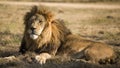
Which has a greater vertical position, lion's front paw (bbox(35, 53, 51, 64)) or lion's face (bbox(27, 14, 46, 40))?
lion's face (bbox(27, 14, 46, 40))

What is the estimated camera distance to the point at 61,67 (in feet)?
27.2

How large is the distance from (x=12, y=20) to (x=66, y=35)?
28.9ft

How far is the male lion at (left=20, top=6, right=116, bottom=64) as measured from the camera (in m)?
8.74

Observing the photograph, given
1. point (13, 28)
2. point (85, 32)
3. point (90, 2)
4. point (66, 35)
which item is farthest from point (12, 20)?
point (90, 2)

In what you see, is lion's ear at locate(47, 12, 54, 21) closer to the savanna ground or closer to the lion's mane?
the lion's mane

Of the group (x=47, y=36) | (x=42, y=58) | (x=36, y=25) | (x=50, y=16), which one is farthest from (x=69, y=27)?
(x=42, y=58)

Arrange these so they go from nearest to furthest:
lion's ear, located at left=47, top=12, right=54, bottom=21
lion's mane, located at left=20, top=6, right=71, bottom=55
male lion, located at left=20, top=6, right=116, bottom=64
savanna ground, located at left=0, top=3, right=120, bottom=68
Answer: savanna ground, located at left=0, top=3, right=120, bottom=68, male lion, located at left=20, top=6, right=116, bottom=64, lion's mane, located at left=20, top=6, right=71, bottom=55, lion's ear, located at left=47, top=12, right=54, bottom=21

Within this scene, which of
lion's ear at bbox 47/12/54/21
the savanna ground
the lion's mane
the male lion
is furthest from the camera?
lion's ear at bbox 47/12/54/21

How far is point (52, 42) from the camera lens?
9.09 meters

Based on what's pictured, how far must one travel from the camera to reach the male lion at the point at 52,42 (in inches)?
344

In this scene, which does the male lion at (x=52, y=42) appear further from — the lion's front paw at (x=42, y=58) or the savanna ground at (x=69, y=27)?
the savanna ground at (x=69, y=27)

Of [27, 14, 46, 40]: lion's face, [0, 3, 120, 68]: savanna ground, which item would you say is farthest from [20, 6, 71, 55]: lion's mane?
[0, 3, 120, 68]: savanna ground

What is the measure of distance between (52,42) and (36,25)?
21.8 inches

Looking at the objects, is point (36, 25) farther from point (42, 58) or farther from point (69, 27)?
point (69, 27)
